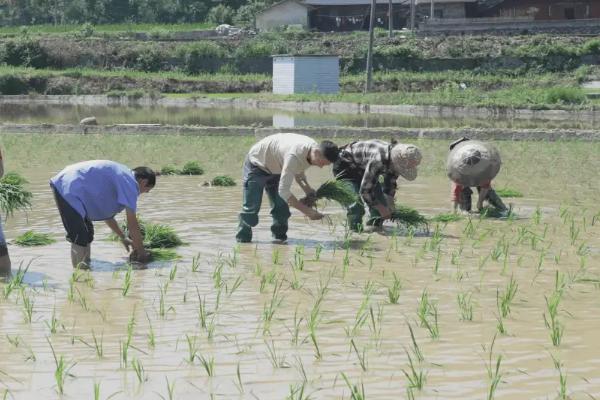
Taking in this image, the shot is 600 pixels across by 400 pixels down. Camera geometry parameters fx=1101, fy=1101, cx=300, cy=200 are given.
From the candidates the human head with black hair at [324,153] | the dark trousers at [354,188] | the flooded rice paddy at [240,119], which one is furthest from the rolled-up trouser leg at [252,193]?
the flooded rice paddy at [240,119]

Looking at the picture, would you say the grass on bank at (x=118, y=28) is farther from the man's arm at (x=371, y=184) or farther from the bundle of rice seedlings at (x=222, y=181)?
the man's arm at (x=371, y=184)

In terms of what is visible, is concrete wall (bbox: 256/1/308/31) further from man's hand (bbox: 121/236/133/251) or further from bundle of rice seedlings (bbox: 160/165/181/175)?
man's hand (bbox: 121/236/133/251)

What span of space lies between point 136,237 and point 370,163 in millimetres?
2344

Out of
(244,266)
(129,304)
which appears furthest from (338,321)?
(244,266)

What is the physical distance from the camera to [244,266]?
779 centimetres

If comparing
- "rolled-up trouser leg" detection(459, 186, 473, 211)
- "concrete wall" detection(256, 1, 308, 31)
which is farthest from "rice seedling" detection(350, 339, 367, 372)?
"concrete wall" detection(256, 1, 308, 31)

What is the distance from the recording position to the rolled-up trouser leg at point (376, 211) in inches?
359

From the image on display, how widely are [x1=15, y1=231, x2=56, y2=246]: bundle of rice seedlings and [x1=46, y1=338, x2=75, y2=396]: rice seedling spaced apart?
3355mm

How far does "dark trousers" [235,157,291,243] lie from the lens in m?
8.68

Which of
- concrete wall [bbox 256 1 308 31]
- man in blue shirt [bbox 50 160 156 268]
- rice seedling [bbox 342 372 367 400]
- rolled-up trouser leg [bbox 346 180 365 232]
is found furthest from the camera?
concrete wall [bbox 256 1 308 31]

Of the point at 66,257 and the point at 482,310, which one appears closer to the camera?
the point at 482,310

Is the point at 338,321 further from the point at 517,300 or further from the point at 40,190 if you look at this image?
the point at 40,190

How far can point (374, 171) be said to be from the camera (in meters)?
8.95

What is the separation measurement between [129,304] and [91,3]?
64.7m
